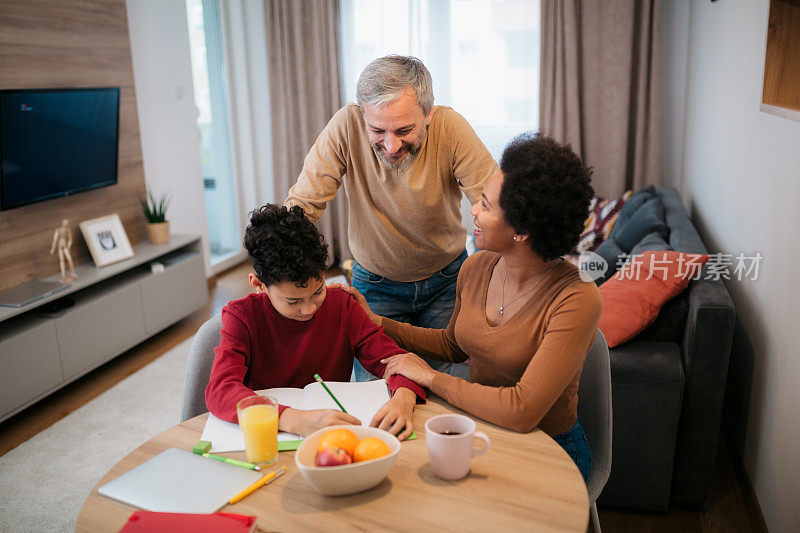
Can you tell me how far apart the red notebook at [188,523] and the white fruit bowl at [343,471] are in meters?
0.11

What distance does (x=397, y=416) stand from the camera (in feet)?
4.09

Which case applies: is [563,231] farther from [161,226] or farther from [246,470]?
[161,226]

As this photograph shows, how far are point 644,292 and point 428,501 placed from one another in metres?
1.38

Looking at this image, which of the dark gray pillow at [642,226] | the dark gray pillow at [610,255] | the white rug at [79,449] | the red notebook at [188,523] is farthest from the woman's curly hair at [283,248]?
the dark gray pillow at [642,226]

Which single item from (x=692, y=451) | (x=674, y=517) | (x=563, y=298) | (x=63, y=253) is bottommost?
(x=674, y=517)

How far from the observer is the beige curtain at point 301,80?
5.00 meters

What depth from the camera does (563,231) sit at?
128cm

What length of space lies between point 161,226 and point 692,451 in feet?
10.3

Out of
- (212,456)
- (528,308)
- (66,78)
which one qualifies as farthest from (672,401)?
(66,78)

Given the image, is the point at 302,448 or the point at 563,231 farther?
the point at 563,231

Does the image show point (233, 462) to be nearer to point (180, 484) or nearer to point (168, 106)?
point (180, 484)

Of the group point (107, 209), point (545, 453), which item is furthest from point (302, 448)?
point (107, 209)

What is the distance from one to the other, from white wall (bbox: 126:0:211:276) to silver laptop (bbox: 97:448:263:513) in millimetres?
3379

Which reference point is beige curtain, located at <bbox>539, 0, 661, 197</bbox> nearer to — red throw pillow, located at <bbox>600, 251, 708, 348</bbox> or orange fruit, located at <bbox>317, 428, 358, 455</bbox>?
red throw pillow, located at <bbox>600, 251, 708, 348</bbox>
